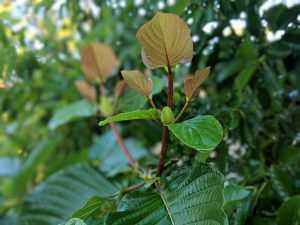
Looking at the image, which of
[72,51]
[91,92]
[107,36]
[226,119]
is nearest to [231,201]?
[226,119]

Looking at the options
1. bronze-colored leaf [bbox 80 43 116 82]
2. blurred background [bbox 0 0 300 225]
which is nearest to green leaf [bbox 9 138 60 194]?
blurred background [bbox 0 0 300 225]

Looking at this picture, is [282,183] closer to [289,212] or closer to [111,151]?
[289,212]

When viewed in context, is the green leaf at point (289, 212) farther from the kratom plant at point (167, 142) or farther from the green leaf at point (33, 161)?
the green leaf at point (33, 161)

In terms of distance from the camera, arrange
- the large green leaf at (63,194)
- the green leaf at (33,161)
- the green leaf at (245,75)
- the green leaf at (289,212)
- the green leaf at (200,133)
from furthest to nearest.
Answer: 1. the green leaf at (33,161)
2. the large green leaf at (63,194)
3. the green leaf at (245,75)
4. the green leaf at (289,212)
5. the green leaf at (200,133)

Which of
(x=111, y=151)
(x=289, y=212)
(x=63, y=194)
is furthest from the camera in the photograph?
(x=111, y=151)

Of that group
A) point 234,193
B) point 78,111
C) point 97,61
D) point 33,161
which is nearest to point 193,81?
point 234,193

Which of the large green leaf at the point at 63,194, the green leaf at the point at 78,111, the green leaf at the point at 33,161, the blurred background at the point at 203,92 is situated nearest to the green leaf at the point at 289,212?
the blurred background at the point at 203,92
